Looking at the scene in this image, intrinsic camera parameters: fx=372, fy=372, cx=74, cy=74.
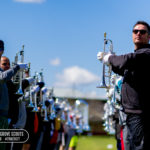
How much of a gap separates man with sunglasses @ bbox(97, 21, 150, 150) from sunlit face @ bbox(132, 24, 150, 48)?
0.53 feet

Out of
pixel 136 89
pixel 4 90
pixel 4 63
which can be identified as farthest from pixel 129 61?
pixel 4 63

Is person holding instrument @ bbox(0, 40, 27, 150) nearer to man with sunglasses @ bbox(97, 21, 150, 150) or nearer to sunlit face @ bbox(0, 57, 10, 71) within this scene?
sunlit face @ bbox(0, 57, 10, 71)

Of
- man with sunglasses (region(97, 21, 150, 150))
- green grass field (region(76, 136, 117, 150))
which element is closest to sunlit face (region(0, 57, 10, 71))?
man with sunglasses (region(97, 21, 150, 150))

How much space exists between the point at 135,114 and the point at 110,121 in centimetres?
880

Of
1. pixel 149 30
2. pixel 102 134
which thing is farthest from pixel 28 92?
pixel 102 134

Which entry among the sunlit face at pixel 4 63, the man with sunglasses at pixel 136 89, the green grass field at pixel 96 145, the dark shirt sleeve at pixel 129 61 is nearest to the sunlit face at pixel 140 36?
the man with sunglasses at pixel 136 89

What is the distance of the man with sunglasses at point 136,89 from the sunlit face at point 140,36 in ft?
0.53

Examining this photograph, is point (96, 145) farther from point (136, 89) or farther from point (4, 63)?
point (136, 89)

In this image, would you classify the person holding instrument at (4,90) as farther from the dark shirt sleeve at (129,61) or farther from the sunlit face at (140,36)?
the sunlit face at (140,36)

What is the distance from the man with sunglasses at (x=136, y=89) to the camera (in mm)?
4066

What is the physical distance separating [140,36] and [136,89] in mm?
671

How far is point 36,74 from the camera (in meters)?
9.58

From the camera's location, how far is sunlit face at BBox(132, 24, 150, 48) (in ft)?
14.4

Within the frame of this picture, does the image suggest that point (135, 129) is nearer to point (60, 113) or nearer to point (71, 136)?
point (60, 113)
